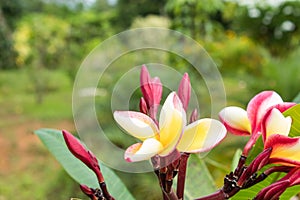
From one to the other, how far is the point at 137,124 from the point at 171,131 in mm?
21

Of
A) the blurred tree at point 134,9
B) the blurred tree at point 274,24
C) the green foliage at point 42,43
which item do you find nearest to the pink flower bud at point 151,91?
the blurred tree at point 274,24

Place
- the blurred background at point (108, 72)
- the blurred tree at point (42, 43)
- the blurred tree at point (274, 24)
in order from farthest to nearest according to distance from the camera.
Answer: the blurred tree at point (42, 43) → the blurred tree at point (274, 24) → the blurred background at point (108, 72)

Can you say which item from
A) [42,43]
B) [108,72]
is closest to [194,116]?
[108,72]

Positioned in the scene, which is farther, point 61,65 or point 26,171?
point 61,65

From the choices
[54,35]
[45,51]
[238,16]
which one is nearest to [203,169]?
[238,16]

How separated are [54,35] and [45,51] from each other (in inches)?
22.4

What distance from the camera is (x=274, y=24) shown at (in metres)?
6.69

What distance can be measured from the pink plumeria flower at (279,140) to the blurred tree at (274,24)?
6231 mm

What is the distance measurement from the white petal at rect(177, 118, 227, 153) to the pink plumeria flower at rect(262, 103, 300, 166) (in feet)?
0.12

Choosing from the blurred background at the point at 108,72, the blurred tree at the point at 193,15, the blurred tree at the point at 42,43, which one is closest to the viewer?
the blurred background at the point at 108,72

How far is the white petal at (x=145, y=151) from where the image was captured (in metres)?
0.31

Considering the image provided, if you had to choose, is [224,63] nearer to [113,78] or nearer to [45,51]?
[45,51]

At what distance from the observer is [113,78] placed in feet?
8.78

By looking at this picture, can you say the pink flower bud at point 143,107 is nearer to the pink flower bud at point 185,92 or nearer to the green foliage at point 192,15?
the pink flower bud at point 185,92
